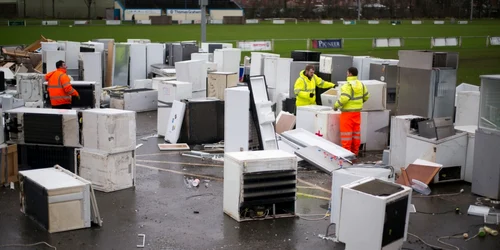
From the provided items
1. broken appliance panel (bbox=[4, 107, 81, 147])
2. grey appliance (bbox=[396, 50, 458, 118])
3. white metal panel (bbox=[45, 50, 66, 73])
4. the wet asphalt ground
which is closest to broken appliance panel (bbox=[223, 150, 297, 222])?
the wet asphalt ground

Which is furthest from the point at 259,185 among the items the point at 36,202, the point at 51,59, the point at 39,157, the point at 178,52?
the point at 178,52

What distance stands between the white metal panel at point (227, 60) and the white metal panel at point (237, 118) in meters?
8.81

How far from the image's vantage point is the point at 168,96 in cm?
1750

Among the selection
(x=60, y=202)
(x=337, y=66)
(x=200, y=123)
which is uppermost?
(x=337, y=66)

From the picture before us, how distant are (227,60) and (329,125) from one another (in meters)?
8.29

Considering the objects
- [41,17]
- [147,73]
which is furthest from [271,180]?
[41,17]

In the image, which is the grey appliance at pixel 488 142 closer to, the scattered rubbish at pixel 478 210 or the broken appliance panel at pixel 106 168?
the scattered rubbish at pixel 478 210

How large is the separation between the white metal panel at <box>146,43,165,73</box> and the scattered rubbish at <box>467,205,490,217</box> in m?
15.7

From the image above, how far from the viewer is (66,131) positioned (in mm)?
12625

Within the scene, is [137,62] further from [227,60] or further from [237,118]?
[237,118]

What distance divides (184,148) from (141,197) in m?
4.17

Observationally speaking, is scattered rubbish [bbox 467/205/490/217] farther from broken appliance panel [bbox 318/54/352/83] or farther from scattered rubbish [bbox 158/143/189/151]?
broken appliance panel [bbox 318/54/352/83]

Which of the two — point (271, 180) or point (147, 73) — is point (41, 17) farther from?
point (271, 180)

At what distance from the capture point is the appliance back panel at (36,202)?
10.3 metres
